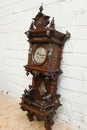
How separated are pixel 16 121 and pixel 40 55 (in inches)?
23.5

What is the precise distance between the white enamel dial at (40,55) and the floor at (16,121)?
1.68 feet

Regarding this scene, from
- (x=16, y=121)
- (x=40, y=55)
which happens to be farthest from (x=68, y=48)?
(x=16, y=121)

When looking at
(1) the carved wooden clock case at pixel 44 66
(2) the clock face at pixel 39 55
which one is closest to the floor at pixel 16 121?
(1) the carved wooden clock case at pixel 44 66

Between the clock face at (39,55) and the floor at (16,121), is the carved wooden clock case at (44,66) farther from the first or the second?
the floor at (16,121)

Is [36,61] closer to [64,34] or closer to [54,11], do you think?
[64,34]

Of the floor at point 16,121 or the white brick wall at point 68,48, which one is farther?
the floor at point 16,121

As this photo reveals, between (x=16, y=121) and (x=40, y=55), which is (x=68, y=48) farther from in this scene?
(x=16, y=121)

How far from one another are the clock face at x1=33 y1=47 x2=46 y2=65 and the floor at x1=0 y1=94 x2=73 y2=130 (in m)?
0.51

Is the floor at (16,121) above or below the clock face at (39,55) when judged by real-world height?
below

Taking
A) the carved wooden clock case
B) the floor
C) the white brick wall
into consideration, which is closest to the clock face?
the carved wooden clock case

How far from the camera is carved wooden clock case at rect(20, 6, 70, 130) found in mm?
965

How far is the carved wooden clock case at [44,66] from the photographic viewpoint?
3.17 feet

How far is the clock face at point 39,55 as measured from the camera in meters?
1.02

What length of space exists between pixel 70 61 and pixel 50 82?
0.71 ft
